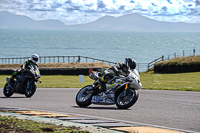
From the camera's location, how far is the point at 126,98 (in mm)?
11234

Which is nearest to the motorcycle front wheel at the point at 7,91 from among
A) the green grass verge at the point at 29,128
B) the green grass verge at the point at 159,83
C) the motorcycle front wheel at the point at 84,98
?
the motorcycle front wheel at the point at 84,98

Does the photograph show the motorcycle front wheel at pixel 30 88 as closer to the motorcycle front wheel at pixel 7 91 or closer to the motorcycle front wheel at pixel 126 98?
the motorcycle front wheel at pixel 7 91

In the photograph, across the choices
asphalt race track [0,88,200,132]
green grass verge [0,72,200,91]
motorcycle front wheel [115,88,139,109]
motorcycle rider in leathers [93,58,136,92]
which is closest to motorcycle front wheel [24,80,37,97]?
asphalt race track [0,88,200,132]

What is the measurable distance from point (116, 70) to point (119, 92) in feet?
2.17

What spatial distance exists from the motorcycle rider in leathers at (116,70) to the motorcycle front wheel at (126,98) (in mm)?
534

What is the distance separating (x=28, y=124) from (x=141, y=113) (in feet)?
11.7

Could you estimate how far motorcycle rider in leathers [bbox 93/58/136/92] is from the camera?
1129cm

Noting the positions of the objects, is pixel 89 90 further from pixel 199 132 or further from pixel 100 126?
pixel 199 132

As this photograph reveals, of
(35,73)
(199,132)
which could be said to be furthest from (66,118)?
(35,73)

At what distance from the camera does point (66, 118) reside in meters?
9.52

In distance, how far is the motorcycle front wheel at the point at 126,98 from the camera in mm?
10977

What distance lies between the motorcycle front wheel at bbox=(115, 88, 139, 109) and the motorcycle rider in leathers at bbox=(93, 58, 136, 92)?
534mm

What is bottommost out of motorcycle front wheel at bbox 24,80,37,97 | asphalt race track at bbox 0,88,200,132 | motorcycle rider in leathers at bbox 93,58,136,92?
asphalt race track at bbox 0,88,200,132

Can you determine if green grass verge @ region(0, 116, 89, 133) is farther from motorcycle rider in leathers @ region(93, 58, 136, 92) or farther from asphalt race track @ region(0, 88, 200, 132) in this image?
motorcycle rider in leathers @ region(93, 58, 136, 92)
